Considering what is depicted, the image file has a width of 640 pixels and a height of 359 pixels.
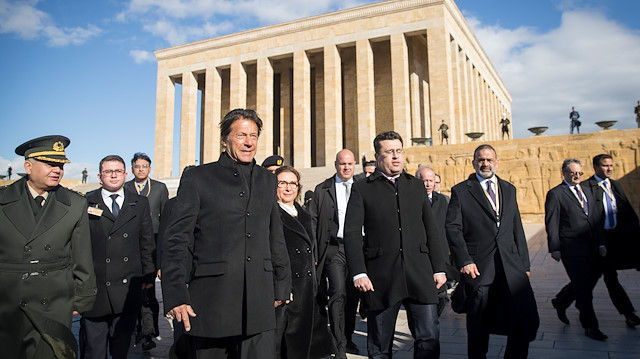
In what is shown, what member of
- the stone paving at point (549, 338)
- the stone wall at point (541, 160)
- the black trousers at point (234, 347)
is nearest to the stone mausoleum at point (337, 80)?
the stone wall at point (541, 160)

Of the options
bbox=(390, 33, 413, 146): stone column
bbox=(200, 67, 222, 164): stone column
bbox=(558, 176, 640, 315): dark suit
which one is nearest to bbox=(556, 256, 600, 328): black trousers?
bbox=(558, 176, 640, 315): dark suit

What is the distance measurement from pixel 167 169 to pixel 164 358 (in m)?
31.9

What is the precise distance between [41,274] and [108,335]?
130cm

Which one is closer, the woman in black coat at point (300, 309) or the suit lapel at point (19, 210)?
the suit lapel at point (19, 210)

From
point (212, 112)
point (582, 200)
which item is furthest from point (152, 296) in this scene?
point (212, 112)

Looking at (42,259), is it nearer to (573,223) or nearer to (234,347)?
(234,347)

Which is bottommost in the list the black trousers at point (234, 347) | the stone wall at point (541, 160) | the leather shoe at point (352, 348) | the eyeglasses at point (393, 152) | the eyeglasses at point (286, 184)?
the leather shoe at point (352, 348)

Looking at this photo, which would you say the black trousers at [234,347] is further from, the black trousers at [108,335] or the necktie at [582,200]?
the necktie at [582,200]

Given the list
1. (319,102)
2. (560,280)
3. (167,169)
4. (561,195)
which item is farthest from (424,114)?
(561,195)

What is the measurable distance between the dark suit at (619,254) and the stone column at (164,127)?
32981 millimetres

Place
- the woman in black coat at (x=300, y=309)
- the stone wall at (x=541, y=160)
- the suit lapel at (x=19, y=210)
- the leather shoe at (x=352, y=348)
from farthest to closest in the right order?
the stone wall at (x=541, y=160), the leather shoe at (x=352, y=348), the woman in black coat at (x=300, y=309), the suit lapel at (x=19, y=210)

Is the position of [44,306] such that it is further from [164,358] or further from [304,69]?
[304,69]

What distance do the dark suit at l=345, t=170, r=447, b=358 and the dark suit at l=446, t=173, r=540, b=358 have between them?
1.20 feet

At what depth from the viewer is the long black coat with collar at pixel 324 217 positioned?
4.82m
